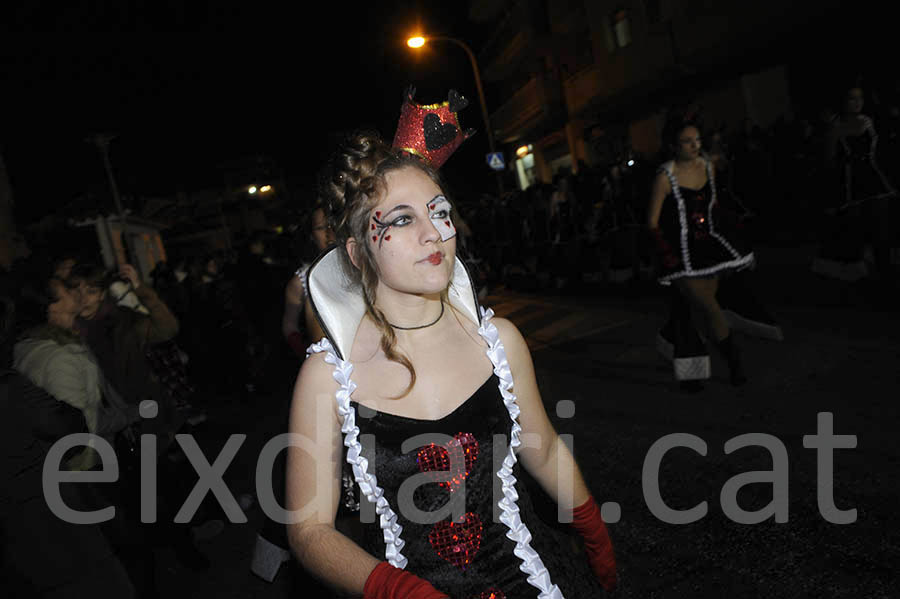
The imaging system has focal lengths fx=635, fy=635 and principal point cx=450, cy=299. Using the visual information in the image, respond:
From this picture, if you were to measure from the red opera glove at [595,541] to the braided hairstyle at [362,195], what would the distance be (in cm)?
68

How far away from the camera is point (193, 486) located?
483 cm

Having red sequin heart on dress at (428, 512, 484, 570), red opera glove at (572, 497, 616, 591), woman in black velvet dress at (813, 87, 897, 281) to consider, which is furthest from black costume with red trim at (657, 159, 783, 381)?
red sequin heart on dress at (428, 512, 484, 570)

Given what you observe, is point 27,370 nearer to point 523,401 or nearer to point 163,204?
point 523,401

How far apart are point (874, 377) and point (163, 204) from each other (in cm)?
3520

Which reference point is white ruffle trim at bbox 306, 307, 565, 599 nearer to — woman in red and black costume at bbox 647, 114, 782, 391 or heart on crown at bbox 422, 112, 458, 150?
heart on crown at bbox 422, 112, 458, 150

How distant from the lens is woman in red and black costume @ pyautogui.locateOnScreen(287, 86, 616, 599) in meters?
1.80

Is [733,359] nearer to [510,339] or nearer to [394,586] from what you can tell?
[510,339]

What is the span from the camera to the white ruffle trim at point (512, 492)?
180 centimetres

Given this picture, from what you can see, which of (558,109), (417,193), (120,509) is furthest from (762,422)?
(558,109)

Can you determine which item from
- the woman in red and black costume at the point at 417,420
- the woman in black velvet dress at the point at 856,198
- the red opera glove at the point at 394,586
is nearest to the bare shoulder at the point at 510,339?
the woman in red and black costume at the point at 417,420

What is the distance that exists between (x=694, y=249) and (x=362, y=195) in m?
3.76

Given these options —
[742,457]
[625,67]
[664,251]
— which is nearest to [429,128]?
[742,457]

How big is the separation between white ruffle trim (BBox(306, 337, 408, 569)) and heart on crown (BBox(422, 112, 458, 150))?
0.76 m

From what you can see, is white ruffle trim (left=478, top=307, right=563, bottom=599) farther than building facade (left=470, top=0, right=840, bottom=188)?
No
